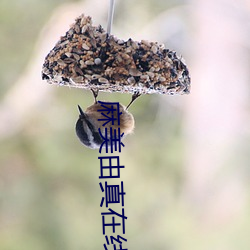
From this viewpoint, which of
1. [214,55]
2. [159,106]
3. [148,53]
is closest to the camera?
[148,53]

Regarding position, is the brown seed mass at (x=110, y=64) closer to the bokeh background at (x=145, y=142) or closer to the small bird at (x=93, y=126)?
the small bird at (x=93, y=126)

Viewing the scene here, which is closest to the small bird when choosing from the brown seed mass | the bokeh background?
the brown seed mass

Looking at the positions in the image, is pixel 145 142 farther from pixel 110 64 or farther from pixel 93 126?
pixel 110 64

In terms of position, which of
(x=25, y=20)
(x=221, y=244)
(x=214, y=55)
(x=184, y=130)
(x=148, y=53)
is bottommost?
(x=148, y=53)

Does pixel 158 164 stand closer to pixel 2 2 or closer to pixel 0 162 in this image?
pixel 0 162

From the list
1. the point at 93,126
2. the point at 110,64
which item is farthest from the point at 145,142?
the point at 110,64

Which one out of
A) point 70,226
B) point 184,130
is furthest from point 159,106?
point 70,226
